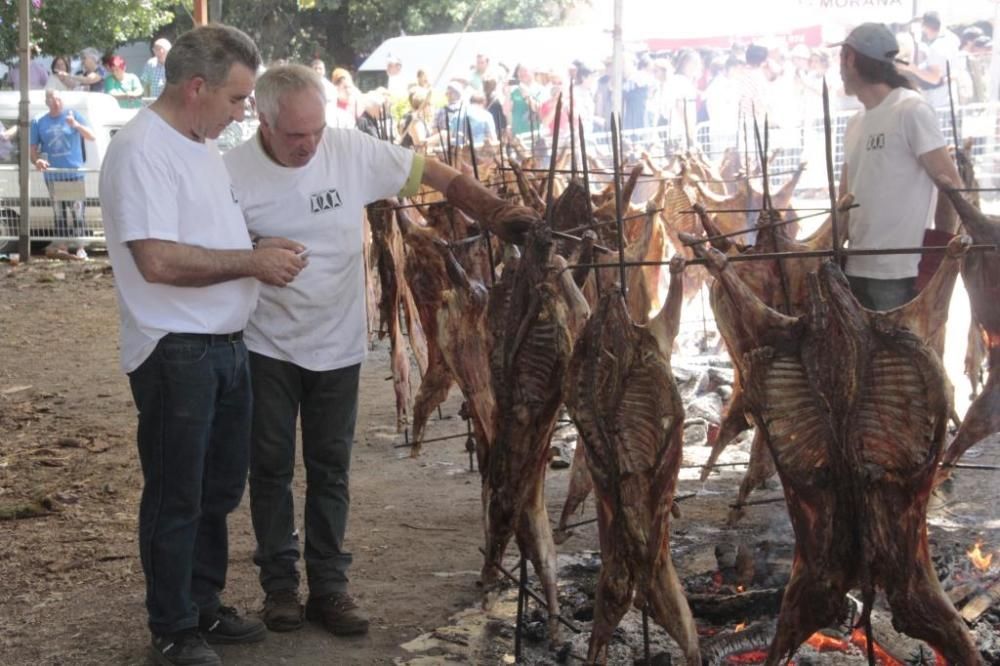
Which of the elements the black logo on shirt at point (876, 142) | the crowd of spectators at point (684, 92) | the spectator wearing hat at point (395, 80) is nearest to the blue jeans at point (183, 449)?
the black logo on shirt at point (876, 142)

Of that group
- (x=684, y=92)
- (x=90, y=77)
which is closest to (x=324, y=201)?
(x=684, y=92)

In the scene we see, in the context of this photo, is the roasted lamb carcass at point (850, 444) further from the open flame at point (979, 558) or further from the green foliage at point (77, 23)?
the green foliage at point (77, 23)

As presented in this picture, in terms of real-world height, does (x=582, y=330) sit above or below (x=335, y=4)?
below

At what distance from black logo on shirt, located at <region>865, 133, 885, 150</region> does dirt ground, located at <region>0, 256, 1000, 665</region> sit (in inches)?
76.3

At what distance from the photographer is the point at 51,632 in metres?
5.06

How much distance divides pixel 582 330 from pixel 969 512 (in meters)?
3.25

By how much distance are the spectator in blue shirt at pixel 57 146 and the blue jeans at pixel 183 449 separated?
1438 centimetres

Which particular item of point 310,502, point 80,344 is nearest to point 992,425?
point 310,502

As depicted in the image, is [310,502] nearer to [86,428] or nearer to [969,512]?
[969,512]

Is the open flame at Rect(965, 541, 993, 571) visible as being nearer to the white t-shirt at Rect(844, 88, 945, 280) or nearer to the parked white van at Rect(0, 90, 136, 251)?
the white t-shirt at Rect(844, 88, 945, 280)

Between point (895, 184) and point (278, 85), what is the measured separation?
10.3 ft

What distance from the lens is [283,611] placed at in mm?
4992

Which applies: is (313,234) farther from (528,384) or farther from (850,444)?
(850,444)

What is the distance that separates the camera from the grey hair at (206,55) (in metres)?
4.18
